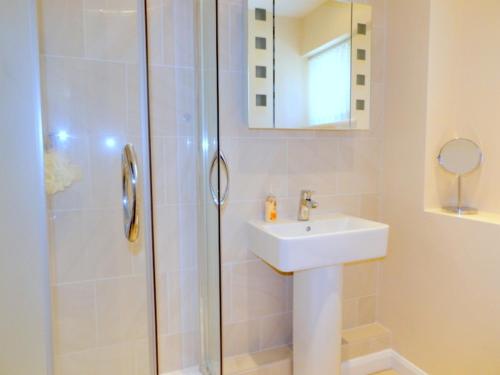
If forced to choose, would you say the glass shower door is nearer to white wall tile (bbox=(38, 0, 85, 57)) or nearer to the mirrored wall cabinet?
white wall tile (bbox=(38, 0, 85, 57))

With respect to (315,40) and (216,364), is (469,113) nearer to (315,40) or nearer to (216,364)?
(315,40)

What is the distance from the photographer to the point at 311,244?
51.6 inches

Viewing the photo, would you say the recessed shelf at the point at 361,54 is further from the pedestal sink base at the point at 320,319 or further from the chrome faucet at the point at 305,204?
the pedestal sink base at the point at 320,319

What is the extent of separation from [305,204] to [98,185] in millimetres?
972

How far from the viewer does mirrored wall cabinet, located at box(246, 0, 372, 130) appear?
5.05 feet

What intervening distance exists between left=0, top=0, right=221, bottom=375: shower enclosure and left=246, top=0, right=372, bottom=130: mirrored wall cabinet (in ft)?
0.92

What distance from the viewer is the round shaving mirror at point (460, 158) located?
5.16 feet

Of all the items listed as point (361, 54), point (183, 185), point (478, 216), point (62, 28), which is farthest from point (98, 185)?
point (478, 216)

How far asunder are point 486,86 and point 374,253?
98 cm

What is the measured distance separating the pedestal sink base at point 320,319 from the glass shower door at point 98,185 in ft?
2.17

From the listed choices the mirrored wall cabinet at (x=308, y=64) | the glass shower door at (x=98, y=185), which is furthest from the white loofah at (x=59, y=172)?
the mirrored wall cabinet at (x=308, y=64)

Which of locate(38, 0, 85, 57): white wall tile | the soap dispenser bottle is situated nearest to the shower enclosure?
locate(38, 0, 85, 57): white wall tile

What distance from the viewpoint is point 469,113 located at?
1.65 meters

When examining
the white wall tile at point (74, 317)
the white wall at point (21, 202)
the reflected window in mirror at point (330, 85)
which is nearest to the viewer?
the white wall at point (21, 202)
